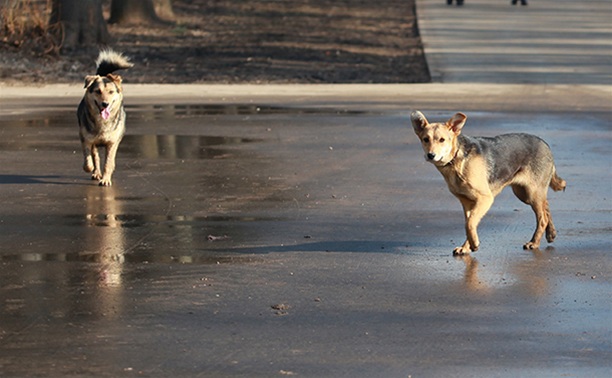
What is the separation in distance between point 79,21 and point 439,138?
1950cm

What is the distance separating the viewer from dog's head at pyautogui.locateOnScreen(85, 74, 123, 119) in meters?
12.9

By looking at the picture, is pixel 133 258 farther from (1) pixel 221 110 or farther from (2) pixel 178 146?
(1) pixel 221 110

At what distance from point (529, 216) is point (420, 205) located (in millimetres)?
993

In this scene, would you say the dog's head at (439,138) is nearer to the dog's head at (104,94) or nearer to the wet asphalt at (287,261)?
the wet asphalt at (287,261)

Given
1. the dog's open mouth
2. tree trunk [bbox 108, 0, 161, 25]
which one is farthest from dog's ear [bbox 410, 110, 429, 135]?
tree trunk [bbox 108, 0, 161, 25]

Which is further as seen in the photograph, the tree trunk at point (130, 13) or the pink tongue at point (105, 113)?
the tree trunk at point (130, 13)

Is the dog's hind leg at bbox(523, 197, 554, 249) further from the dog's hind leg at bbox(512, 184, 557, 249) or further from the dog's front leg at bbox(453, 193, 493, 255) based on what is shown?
the dog's front leg at bbox(453, 193, 493, 255)

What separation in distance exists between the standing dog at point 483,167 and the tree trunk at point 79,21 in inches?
724

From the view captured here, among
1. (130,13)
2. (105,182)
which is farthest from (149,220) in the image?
(130,13)

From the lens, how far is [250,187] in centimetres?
1273

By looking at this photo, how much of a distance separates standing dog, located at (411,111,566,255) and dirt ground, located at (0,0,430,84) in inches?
535

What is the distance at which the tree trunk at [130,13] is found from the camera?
3453 cm

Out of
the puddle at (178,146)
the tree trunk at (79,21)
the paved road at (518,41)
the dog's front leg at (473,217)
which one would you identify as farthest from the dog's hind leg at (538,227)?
the tree trunk at (79,21)

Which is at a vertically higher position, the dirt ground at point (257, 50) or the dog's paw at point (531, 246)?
the dog's paw at point (531, 246)
